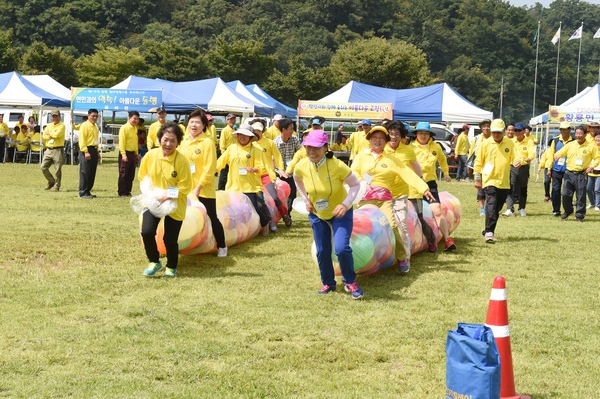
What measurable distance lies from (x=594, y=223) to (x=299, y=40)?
3875 inches

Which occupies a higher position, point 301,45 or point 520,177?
point 301,45

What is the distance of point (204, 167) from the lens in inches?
389

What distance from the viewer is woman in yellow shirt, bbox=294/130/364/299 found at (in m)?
7.79

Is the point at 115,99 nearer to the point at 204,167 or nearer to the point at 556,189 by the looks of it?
the point at 556,189

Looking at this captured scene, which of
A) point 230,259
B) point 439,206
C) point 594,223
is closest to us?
point 230,259

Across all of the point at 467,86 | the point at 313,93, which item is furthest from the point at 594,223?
the point at 467,86

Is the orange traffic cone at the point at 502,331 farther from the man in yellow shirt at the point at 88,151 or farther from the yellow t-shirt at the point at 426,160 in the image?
the man in yellow shirt at the point at 88,151

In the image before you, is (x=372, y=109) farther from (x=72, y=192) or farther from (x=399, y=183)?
(x=399, y=183)

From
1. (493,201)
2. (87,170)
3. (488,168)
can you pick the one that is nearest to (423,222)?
(493,201)

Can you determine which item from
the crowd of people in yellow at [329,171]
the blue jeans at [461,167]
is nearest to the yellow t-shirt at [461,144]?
the blue jeans at [461,167]

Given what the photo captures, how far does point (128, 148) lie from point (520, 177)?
8.18 meters

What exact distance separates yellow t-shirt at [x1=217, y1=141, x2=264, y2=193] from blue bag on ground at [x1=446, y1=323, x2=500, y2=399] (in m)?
7.17

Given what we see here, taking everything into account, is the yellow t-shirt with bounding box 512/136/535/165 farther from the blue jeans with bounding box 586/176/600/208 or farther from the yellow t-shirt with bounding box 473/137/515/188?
the yellow t-shirt with bounding box 473/137/515/188

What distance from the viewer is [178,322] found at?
22.6 ft
